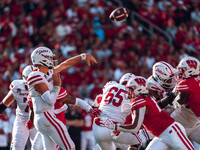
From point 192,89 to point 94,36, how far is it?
6.80m

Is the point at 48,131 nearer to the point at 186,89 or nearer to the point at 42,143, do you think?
the point at 42,143

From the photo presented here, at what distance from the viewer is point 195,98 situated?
692 centimetres

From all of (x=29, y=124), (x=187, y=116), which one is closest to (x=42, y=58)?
(x=29, y=124)

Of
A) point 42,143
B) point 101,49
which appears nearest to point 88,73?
point 101,49

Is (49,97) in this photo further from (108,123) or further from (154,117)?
(154,117)

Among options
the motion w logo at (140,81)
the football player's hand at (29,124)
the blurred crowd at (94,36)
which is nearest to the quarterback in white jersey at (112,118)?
the motion w logo at (140,81)

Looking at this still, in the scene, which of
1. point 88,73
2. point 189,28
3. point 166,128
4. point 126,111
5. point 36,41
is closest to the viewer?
point 166,128

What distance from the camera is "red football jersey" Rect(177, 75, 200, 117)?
6.91 meters

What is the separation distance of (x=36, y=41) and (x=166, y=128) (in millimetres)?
7732

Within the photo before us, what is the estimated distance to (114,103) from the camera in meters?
7.02

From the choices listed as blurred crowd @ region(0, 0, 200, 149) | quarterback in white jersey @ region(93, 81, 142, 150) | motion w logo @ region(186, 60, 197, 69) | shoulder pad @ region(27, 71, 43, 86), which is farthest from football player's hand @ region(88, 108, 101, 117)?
blurred crowd @ region(0, 0, 200, 149)

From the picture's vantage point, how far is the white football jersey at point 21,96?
7.55 m

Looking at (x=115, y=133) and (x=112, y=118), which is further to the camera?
(x=112, y=118)

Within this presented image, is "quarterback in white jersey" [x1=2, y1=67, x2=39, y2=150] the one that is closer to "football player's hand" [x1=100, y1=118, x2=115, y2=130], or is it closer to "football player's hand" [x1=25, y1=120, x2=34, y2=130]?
"football player's hand" [x1=25, y1=120, x2=34, y2=130]
